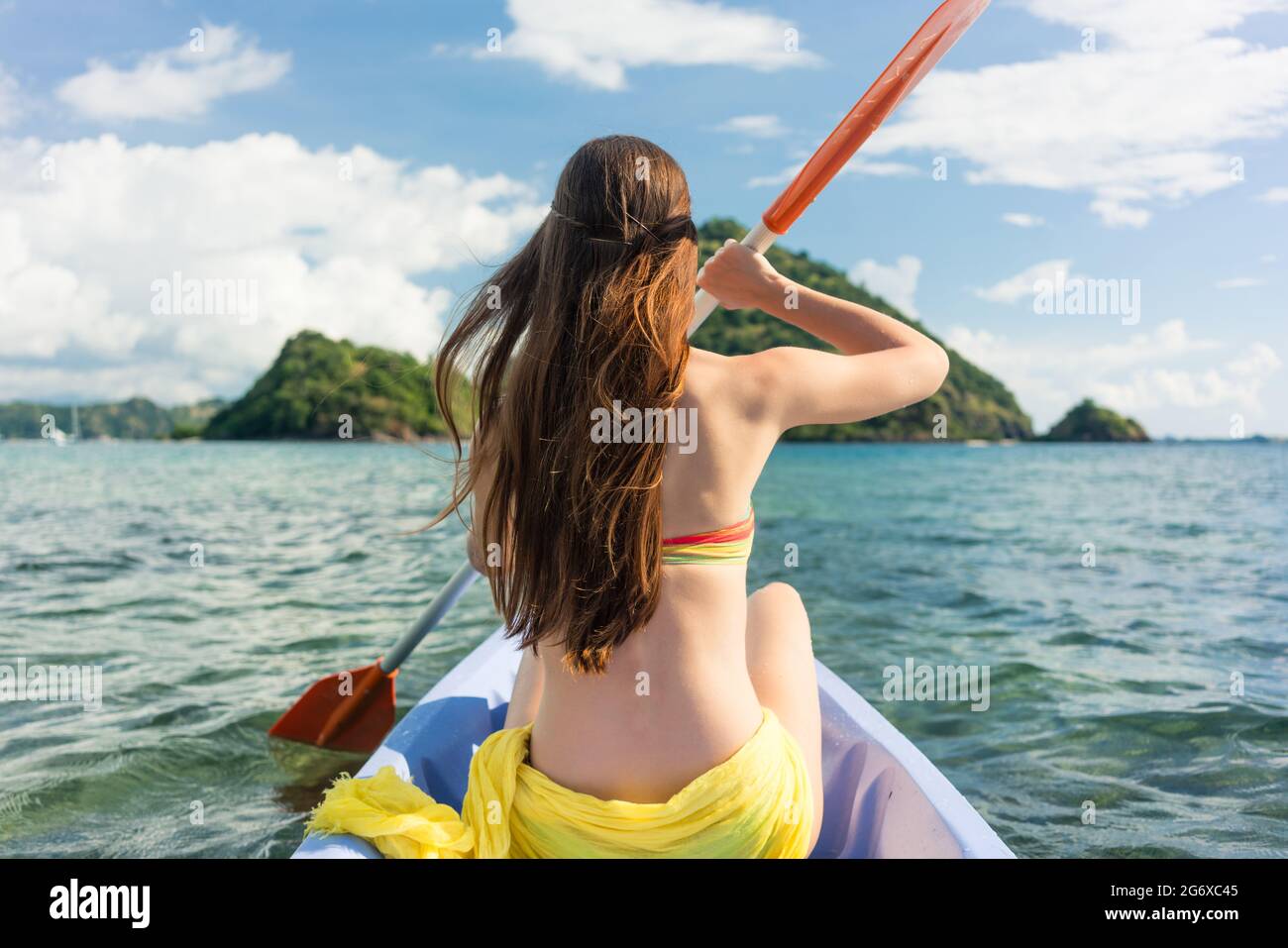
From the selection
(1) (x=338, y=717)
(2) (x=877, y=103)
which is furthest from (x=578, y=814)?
(1) (x=338, y=717)

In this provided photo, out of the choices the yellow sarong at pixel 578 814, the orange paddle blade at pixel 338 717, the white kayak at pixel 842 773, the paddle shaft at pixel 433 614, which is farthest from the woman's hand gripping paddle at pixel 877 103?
the orange paddle blade at pixel 338 717

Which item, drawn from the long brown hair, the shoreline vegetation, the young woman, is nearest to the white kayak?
the young woman

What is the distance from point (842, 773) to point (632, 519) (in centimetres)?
141

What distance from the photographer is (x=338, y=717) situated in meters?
4.46

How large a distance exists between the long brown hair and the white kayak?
2.54 ft

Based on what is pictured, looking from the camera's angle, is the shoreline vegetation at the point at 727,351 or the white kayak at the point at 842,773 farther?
the shoreline vegetation at the point at 727,351

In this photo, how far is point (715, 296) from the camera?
243cm

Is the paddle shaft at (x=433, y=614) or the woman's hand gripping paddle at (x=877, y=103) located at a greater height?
the woman's hand gripping paddle at (x=877, y=103)

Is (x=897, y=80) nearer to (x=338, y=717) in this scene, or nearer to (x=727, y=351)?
(x=338, y=717)

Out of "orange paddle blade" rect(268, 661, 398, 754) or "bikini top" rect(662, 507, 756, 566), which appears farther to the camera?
"orange paddle blade" rect(268, 661, 398, 754)

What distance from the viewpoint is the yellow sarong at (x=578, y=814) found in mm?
1775

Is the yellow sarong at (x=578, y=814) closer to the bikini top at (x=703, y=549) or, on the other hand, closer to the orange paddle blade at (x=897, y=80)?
the bikini top at (x=703, y=549)

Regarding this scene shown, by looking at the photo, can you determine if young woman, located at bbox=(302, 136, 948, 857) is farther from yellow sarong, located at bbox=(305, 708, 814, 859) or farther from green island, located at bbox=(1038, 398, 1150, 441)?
green island, located at bbox=(1038, 398, 1150, 441)

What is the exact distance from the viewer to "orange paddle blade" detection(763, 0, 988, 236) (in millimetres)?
2451
